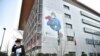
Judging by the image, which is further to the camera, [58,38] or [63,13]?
[63,13]

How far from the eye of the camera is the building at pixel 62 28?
91.8 ft

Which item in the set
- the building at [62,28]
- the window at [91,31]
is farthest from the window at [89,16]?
the window at [91,31]

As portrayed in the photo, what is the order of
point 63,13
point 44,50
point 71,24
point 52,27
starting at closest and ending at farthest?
point 44,50 < point 52,27 < point 63,13 < point 71,24

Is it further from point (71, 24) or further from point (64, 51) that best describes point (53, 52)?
point (71, 24)

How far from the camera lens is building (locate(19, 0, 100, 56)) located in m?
28.0

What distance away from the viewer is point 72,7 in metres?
37.7

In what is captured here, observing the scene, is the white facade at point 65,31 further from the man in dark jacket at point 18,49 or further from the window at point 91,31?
the man in dark jacket at point 18,49

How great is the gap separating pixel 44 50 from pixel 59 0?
13417mm

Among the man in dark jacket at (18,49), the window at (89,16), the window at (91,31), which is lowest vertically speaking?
the man in dark jacket at (18,49)

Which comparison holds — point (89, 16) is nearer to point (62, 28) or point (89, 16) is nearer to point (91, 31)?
point (91, 31)

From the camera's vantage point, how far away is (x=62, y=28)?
31.4 m

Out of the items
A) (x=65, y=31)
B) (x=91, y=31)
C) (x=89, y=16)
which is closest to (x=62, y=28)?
(x=65, y=31)

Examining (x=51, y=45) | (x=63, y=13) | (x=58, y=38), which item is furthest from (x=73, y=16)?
(x=51, y=45)

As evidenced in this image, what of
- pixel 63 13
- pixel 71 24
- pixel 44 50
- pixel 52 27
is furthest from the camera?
pixel 71 24
